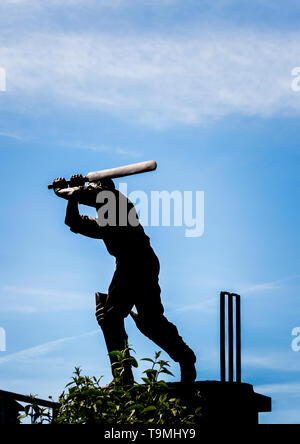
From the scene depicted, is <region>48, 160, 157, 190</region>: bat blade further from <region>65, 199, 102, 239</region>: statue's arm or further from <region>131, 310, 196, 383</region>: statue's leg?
<region>131, 310, 196, 383</region>: statue's leg

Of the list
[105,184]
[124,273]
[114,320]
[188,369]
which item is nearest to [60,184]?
[105,184]

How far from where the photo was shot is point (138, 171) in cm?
951

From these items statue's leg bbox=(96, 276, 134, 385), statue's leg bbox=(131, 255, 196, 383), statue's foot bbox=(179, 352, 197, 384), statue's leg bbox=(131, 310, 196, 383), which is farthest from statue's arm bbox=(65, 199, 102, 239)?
statue's foot bbox=(179, 352, 197, 384)

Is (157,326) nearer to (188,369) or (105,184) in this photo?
(188,369)

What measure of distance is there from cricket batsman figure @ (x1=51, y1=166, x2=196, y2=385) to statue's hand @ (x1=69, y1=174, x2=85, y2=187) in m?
0.12

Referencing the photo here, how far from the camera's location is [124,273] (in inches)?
406

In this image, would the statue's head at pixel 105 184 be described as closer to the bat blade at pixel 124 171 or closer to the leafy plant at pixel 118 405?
the bat blade at pixel 124 171

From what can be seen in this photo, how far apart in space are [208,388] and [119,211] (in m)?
2.53

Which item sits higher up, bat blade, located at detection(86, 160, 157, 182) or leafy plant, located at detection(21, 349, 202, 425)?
bat blade, located at detection(86, 160, 157, 182)

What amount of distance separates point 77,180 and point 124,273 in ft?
4.63

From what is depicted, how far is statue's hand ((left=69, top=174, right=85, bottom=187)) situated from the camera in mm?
10555

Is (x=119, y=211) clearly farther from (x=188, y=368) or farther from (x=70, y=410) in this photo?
(x=70, y=410)

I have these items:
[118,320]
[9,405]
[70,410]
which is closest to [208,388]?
[118,320]
